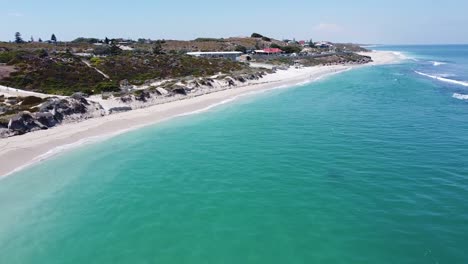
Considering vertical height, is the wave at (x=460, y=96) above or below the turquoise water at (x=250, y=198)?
above

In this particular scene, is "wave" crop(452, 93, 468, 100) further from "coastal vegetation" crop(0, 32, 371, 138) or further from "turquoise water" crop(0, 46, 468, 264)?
"coastal vegetation" crop(0, 32, 371, 138)

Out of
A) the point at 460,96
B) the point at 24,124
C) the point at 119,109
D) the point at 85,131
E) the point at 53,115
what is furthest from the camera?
the point at 460,96

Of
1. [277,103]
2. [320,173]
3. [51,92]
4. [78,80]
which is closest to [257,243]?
[320,173]

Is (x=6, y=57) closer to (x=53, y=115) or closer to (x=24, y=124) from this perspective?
(x=53, y=115)

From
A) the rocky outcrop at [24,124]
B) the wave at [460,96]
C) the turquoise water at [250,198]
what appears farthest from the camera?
the wave at [460,96]

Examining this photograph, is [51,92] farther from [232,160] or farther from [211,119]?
[232,160]

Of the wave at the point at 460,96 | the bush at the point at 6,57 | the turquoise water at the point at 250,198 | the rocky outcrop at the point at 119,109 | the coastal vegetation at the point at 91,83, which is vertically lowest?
the turquoise water at the point at 250,198

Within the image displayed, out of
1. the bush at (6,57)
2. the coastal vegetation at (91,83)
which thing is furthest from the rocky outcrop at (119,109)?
the bush at (6,57)

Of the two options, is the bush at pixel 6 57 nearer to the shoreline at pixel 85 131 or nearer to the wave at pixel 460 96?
the shoreline at pixel 85 131

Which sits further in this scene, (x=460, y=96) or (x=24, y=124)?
(x=460, y=96)

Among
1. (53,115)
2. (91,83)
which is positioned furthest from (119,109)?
(91,83)
